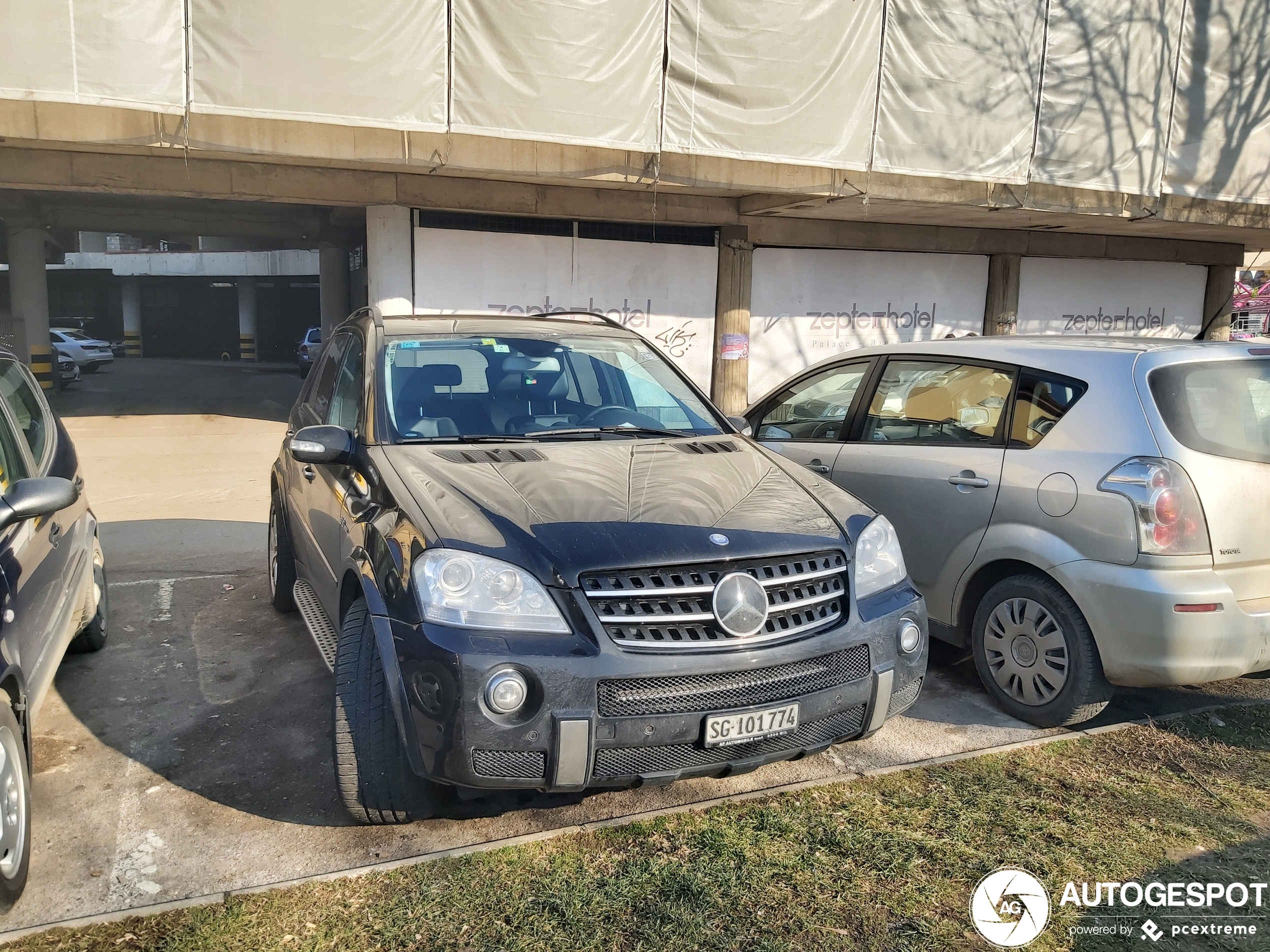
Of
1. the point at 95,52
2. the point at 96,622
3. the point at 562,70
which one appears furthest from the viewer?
the point at 562,70

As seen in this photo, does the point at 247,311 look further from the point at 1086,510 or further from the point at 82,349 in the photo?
the point at 1086,510

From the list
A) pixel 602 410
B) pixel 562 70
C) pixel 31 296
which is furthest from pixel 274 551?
pixel 31 296

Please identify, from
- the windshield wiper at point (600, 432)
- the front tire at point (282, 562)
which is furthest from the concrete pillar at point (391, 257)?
the windshield wiper at point (600, 432)

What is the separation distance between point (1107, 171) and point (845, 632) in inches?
464

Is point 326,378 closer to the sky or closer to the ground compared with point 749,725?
closer to the sky

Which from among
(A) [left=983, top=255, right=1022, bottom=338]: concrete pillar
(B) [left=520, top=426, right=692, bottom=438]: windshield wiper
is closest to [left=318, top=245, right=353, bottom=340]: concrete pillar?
(A) [left=983, top=255, right=1022, bottom=338]: concrete pillar

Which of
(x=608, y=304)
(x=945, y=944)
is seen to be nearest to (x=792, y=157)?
(x=608, y=304)

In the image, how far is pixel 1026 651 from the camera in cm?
398

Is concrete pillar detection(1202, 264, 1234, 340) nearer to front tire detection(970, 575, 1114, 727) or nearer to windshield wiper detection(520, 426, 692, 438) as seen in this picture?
front tire detection(970, 575, 1114, 727)

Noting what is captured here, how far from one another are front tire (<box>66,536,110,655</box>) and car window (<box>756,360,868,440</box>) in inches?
138

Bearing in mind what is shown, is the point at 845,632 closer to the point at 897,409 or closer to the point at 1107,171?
the point at 897,409

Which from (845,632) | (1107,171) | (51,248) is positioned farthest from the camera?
(51,248)

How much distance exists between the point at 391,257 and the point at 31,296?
10.5 m

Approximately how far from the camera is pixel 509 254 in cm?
1249
